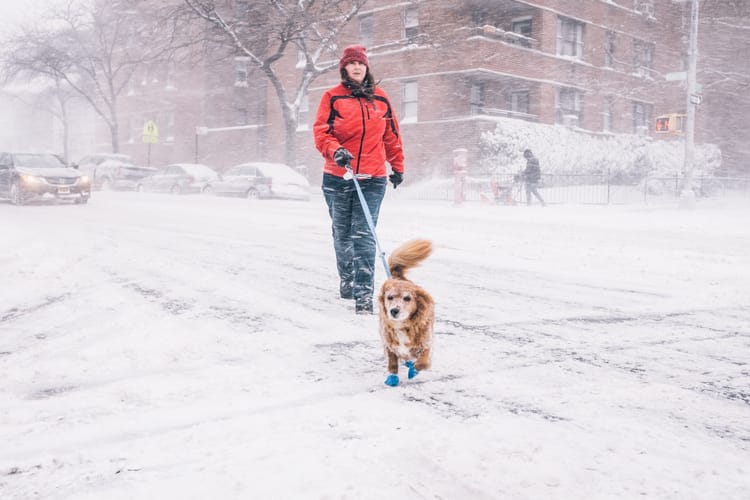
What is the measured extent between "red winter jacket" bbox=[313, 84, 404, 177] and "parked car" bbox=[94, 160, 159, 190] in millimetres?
26497

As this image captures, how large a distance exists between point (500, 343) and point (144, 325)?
258 centimetres

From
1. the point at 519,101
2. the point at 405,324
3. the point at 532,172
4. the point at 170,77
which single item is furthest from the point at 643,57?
the point at 405,324

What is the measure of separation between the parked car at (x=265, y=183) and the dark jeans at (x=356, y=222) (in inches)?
713

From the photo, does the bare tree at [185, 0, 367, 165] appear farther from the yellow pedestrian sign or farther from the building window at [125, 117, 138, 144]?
the building window at [125, 117, 138, 144]

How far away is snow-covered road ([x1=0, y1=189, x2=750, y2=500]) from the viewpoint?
255cm

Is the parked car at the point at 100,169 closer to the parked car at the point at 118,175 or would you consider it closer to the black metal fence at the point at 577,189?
the parked car at the point at 118,175

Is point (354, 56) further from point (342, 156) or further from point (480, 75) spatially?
point (480, 75)

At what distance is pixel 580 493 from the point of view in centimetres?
240

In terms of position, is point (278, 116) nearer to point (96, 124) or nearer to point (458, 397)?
Result: point (96, 124)

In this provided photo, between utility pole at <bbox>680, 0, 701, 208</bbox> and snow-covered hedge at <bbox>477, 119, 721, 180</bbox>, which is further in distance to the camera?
snow-covered hedge at <bbox>477, 119, 721, 180</bbox>

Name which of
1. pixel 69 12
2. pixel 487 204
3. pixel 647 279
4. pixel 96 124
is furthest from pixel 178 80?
pixel 647 279

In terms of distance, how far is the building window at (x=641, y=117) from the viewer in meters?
36.8

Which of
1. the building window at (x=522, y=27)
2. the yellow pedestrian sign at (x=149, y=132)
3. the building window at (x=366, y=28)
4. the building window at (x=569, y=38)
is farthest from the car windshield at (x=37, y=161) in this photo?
the building window at (x=569, y=38)

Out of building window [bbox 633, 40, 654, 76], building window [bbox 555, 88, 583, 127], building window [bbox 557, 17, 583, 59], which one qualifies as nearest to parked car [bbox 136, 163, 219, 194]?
building window [bbox 555, 88, 583, 127]
